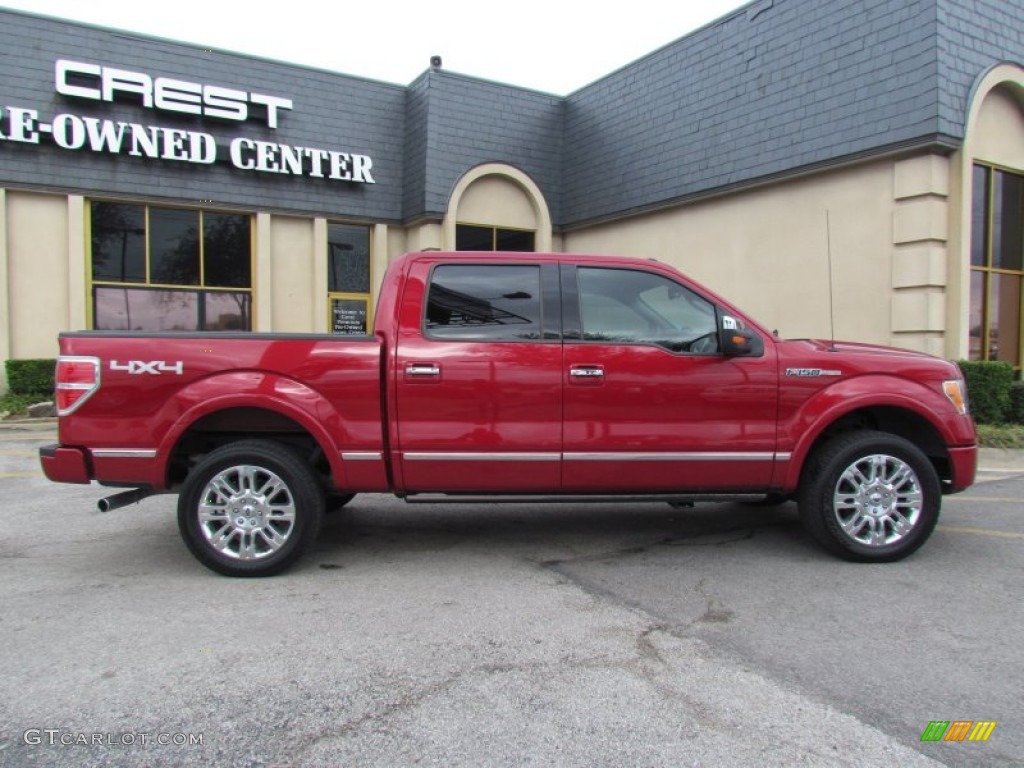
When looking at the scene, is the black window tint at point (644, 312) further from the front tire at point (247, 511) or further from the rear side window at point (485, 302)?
the front tire at point (247, 511)

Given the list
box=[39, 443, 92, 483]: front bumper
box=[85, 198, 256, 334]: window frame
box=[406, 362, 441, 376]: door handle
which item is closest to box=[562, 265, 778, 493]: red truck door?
box=[406, 362, 441, 376]: door handle

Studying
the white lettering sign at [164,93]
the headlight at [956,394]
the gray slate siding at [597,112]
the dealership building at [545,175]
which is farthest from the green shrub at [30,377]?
the headlight at [956,394]

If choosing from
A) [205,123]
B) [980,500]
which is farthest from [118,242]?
[980,500]

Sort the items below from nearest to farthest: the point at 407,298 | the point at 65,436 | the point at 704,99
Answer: the point at 65,436, the point at 407,298, the point at 704,99

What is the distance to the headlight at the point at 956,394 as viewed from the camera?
4938 mm

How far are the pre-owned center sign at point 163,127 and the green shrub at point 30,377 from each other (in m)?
3.94

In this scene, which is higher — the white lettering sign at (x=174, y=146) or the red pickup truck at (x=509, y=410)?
the white lettering sign at (x=174, y=146)

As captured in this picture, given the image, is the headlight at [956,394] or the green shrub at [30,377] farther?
the green shrub at [30,377]

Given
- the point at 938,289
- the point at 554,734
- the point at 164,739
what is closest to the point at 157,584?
the point at 164,739

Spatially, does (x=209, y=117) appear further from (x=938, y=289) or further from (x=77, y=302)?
(x=938, y=289)

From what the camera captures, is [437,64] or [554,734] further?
[437,64]

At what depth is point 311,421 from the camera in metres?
4.61

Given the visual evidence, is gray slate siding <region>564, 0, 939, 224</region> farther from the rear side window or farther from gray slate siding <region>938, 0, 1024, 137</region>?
the rear side window

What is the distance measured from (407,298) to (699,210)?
10326 mm
